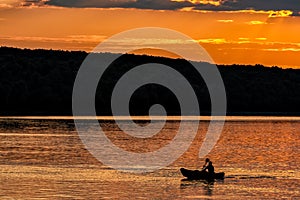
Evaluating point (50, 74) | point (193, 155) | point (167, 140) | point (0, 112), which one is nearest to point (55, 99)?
point (0, 112)

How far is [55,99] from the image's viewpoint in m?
170

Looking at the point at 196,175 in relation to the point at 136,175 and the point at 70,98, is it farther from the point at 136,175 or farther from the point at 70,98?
the point at 70,98

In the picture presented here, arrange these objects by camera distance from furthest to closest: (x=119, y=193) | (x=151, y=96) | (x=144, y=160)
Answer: (x=151, y=96)
(x=144, y=160)
(x=119, y=193)

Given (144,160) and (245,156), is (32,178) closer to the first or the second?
(144,160)

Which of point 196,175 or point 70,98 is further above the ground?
point 70,98

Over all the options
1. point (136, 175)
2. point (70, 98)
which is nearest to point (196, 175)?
point (136, 175)

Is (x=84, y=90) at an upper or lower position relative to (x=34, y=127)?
upper

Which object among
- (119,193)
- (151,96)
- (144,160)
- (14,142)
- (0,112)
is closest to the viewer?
(119,193)

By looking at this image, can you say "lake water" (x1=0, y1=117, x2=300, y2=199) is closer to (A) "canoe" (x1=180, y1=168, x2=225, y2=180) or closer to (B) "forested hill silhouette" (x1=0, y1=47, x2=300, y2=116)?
(A) "canoe" (x1=180, y1=168, x2=225, y2=180)

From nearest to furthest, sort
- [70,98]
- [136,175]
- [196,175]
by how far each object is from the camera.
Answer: [196,175] < [136,175] < [70,98]

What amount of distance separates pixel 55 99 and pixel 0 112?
1243cm

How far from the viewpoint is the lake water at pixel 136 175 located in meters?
54.6

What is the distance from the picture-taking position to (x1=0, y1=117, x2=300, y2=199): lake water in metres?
54.6

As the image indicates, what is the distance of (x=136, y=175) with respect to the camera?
62.8m
